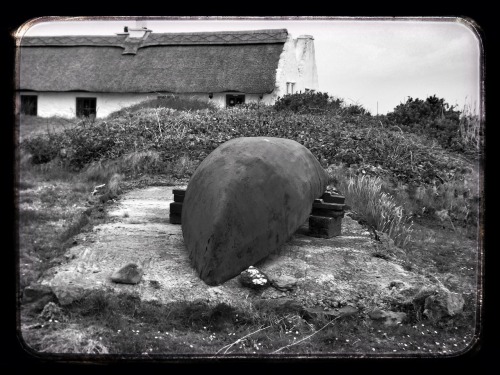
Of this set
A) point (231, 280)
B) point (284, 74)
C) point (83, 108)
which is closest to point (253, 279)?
point (231, 280)

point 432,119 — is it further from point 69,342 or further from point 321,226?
point 69,342

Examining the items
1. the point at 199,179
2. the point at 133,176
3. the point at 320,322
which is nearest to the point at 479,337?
the point at 320,322

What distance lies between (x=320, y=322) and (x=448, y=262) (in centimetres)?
203

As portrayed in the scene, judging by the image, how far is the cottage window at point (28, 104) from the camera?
388 cm

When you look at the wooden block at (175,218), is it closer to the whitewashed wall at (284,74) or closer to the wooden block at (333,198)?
the wooden block at (333,198)

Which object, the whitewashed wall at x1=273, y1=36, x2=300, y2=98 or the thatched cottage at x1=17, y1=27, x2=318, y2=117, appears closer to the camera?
the thatched cottage at x1=17, y1=27, x2=318, y2=117

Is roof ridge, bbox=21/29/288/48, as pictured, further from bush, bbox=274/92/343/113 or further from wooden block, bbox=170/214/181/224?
wooden block, bbox=170/214/181/224

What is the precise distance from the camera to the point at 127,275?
454 centimetres

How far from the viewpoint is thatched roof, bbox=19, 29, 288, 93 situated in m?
4.41

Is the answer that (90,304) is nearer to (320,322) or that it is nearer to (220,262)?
(220,262)

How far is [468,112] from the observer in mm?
4039

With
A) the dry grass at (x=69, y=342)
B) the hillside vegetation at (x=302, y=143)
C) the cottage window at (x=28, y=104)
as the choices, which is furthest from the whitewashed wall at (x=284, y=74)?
the dry grass at (x=69, y=342)

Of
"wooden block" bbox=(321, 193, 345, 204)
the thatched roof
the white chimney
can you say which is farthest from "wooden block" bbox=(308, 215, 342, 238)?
the thatched roof

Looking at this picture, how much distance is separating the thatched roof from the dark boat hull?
1051 millimetres
